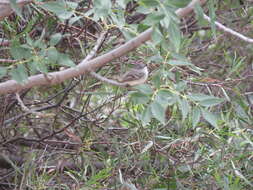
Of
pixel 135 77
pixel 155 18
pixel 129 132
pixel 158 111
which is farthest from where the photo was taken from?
pixel 129 132

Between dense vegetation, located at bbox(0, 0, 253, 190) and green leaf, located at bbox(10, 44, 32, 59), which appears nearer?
green leaf, located at bbox(10, 44, 32, 59)

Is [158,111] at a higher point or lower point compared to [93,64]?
lower

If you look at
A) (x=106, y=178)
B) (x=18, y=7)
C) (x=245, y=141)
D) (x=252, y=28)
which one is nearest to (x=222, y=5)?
(x=252, y=28)

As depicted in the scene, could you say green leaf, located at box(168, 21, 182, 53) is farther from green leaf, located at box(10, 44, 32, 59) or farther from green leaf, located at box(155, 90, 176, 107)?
green leaf, located at box(10, 44, 32, 59)

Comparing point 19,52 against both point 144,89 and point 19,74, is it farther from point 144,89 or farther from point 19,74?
point 144,89

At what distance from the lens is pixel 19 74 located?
3.39ft

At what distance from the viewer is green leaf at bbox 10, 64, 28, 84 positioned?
3.33 feet

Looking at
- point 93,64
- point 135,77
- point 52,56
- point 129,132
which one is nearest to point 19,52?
point 52,56

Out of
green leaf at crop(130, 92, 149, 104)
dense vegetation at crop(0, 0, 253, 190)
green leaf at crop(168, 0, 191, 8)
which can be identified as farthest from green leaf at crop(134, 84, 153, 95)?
green leaf at crop(168, 0, 191, 8)

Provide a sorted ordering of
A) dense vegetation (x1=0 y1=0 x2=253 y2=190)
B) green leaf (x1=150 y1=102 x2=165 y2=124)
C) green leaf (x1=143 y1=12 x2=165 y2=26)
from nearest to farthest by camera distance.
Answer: green leaf (x1=143 y1=12 x2=165 y2=26) → green leaf (x1=150 y1=102 x2=165 y2=124) → dense vegetation (x1=0 y1=0 x2=253 y2=190)

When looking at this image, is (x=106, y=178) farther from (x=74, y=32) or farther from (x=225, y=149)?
(x=74, y=32)

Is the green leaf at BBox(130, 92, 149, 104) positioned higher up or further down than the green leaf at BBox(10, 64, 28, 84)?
further down

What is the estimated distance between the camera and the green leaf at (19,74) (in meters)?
1.02

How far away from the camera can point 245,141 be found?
1.56m
